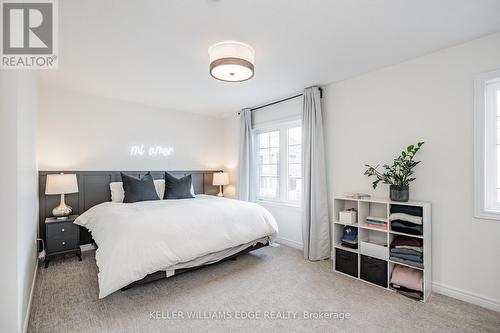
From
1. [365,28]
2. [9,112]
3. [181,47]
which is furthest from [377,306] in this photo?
[9,112]

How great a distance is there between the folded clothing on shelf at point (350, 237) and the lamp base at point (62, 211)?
3674 millimetres

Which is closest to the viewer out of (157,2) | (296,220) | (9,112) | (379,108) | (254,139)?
(9,112)

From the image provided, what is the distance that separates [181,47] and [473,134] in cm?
287

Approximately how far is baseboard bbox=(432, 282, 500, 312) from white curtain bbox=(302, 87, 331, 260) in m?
1.22

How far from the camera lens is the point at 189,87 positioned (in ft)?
11.2

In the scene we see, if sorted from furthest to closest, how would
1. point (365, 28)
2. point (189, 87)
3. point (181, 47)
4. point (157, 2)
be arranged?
point (189, 87) → point (181, 47) → point (365, 28) → point (157, 2)

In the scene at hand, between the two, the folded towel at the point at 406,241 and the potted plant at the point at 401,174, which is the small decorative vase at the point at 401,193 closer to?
the potted plant at the point at 401,174

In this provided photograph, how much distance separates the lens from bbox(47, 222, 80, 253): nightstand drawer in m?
3.03

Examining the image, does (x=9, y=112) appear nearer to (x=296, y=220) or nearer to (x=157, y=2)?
(x=157, y=2)

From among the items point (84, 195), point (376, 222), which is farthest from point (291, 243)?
point (84, 195)

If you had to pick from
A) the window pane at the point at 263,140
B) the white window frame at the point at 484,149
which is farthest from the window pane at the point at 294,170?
the white window frame at the point at 484,149

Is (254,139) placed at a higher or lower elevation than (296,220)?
higher

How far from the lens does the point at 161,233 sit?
2.38 meters

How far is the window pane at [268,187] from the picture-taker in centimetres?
430
